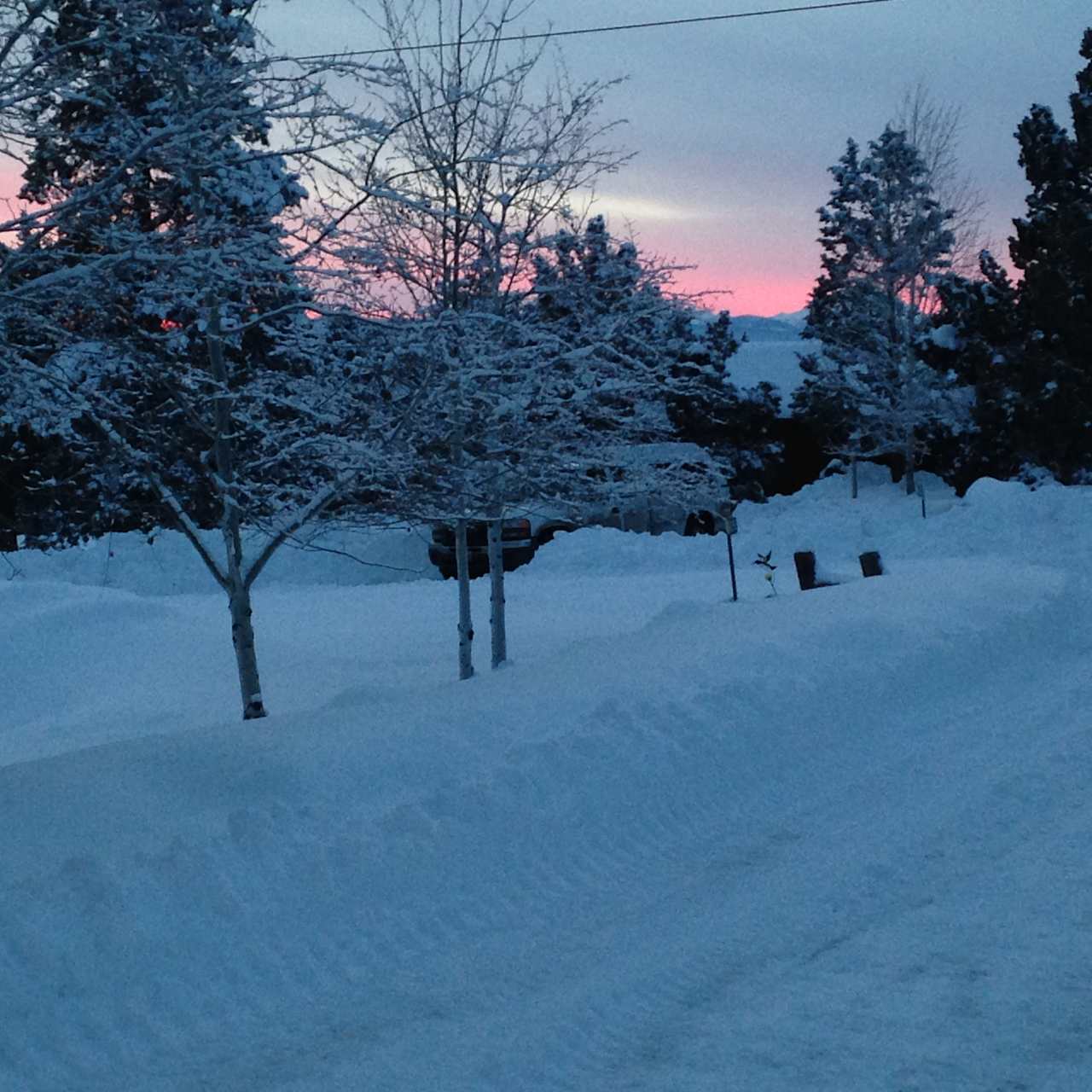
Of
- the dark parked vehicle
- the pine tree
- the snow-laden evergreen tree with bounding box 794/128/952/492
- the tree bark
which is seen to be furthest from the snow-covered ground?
the snow-laden evergreen tree with bounding box 794/128/952/492

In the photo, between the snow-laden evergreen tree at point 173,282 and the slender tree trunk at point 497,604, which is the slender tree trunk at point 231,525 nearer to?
the snow-laden evergreen tree at point 173,282

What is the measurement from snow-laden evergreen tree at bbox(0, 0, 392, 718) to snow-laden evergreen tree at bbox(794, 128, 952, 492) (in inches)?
1169

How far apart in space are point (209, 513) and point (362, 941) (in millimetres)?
6496

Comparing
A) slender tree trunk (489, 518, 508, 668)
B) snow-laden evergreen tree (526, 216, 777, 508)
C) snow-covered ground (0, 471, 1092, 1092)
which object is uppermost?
snow-laden evergreen tree (526, 216, 777, 508)

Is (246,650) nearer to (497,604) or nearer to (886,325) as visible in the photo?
(497,604)

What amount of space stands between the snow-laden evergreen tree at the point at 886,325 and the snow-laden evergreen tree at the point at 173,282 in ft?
97.4

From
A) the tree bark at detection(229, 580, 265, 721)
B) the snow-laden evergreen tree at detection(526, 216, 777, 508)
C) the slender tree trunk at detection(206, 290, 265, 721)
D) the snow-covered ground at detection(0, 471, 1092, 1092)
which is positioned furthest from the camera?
the snow-laden evergreen tree at detection(526, 216, 777, 508)

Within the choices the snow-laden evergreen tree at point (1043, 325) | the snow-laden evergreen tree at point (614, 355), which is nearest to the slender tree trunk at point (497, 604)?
the snow-laden evergreen tree at point (614, 355)

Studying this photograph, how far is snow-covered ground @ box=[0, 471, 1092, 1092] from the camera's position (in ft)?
14.0

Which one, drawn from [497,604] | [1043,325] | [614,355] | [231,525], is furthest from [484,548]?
[231,525]

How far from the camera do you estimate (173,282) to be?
7875 mm

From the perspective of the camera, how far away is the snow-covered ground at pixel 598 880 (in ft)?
14.0

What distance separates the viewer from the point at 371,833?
623cm

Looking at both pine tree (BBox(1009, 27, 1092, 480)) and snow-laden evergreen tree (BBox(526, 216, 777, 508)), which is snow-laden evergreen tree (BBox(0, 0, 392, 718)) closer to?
snow-laden evergreen tree (BBox(526, 216, 777, 508))
